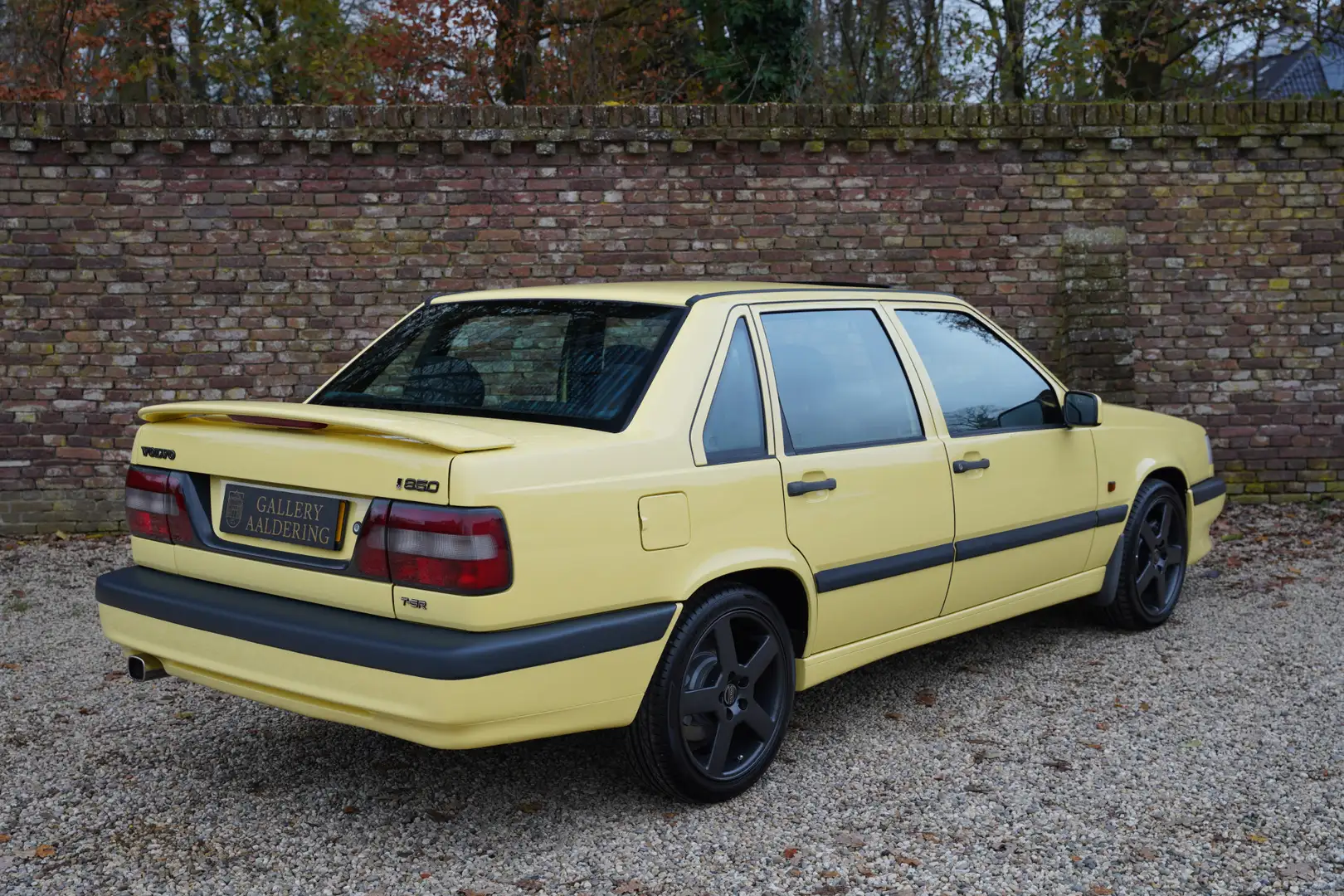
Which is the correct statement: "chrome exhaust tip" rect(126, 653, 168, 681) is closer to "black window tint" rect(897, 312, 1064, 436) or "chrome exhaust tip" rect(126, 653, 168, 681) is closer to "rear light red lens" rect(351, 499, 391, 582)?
"rear light red lens" rect(351, 499, 391, 582)

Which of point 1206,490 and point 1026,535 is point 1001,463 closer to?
point 1026,535

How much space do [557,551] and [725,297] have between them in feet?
3.91

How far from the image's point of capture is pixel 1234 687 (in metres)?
4.73

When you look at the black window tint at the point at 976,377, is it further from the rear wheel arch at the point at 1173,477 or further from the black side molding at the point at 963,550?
the rear wheel arch at the point at 1173,477

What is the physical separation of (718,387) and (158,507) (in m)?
1.74

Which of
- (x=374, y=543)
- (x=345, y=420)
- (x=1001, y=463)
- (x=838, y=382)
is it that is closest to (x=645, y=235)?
(x=1001, y=463)

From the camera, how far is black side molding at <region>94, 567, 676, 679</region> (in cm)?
294

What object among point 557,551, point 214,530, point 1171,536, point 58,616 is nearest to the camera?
point 557,551

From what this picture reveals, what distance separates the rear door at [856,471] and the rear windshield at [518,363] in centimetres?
49

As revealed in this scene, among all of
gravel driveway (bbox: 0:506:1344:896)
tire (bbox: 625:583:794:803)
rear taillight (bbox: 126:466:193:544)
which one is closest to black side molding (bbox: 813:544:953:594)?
tire (bbox: 625:583:794:803)

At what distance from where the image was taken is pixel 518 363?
12.4 ft

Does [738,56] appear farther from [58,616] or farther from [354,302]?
[58,616]

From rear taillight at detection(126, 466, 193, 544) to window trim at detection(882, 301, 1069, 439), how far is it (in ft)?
8.28

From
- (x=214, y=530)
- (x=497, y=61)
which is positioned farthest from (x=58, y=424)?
(x=497, y=61)
